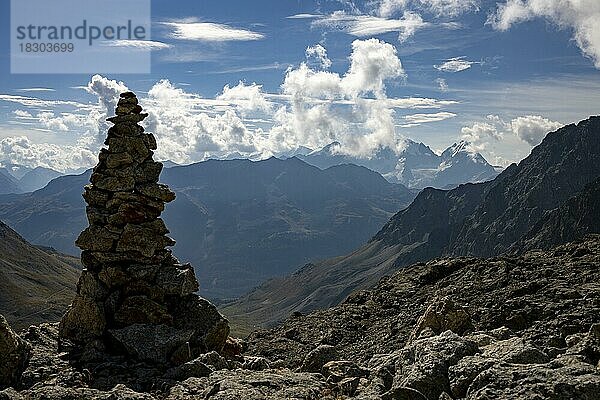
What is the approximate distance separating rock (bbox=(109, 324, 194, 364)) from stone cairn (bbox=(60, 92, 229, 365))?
78 mm

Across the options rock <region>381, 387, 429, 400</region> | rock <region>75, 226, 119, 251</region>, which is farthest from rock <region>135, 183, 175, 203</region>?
rock <region>381, 387, 429, 400</region>

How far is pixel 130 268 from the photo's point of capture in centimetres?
3703

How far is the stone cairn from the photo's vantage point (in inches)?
1351

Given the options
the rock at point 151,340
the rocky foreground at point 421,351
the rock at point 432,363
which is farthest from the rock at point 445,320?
the rock at point 151,340

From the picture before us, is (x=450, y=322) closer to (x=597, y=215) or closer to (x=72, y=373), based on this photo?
(x=72, y=373)

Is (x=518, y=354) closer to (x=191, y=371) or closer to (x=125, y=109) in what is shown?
(x=191, y=371)

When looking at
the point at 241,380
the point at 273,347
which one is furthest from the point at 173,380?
the point at 273,347

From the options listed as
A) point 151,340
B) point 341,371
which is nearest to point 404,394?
point 341,371

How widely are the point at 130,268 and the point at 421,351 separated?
23.0m

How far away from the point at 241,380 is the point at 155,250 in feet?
55.2

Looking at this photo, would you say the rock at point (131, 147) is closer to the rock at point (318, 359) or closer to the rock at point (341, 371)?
the rock at point (318, 359)

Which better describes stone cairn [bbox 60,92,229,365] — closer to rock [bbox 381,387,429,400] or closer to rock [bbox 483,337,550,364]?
rock [bbox 381,387,429,400]

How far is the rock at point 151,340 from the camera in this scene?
103 feet

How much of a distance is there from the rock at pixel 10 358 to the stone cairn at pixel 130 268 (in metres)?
5.22
